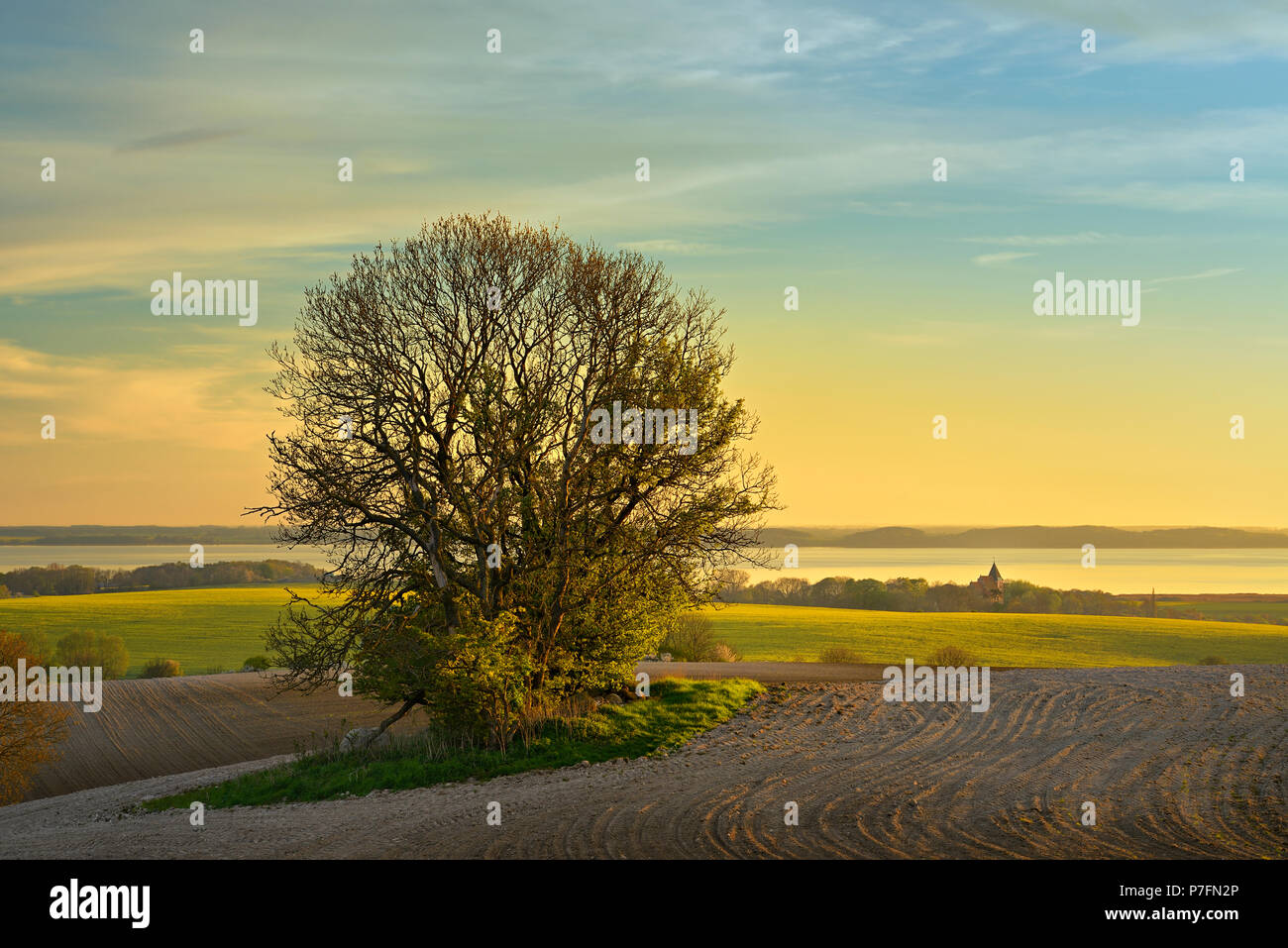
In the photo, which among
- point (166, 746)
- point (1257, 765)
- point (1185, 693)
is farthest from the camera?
point (166, 746)

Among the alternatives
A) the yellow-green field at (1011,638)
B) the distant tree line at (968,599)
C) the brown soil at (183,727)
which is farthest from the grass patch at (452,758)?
the distant tree line at (968,599)

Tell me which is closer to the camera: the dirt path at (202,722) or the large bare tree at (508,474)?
the large bare tree at (508,474)

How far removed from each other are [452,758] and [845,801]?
9812 millimetres

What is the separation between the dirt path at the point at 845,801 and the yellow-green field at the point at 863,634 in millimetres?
28397

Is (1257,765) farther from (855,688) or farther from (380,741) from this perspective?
(380,741)

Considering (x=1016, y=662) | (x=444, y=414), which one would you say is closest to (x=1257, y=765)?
(x=444, y=414)

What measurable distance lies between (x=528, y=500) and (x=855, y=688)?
14234mm

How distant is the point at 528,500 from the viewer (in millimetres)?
24828

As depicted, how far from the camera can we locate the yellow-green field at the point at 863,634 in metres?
62.2

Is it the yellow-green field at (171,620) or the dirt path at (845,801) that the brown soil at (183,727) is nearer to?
the dirt path at (845,801)

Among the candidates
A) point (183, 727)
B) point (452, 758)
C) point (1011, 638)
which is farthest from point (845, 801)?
point (1011, 638)

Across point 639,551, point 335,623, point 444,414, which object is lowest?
point 335,623

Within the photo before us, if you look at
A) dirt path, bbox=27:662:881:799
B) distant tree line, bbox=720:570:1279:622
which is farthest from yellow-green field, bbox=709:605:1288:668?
dirt path, bbox=27:662:881:799

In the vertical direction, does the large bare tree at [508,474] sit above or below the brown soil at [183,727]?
above
